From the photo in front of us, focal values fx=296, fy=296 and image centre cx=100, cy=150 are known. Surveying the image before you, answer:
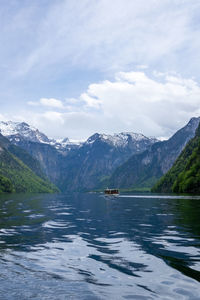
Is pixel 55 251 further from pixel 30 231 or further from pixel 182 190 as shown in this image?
pixel 182 190

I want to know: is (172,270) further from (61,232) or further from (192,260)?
(61,232)

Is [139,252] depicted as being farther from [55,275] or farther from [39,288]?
[39,288]

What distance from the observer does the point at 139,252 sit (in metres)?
24.9

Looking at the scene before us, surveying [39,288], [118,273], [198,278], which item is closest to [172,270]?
[198,278]

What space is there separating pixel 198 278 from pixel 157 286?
2.74 metres

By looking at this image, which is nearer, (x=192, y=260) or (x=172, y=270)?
(x=172, y=270)

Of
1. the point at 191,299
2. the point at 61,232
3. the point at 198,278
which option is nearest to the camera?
the point at 191,299

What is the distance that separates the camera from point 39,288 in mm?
15945

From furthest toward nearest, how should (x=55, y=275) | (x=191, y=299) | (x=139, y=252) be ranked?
→ (x=139, y=252)
(x=55, y=275)
(x=191, y=299)

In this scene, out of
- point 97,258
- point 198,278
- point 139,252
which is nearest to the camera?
point 198,278

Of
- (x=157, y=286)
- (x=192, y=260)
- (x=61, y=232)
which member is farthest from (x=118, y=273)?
(x=61, y=232)

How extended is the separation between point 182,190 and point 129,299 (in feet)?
615

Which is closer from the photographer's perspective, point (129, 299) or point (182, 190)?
point (129, 299)

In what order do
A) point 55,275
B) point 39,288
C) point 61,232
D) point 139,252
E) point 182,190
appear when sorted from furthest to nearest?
point 182,190 → point 61,232 → point 139,252 → point 55,275 → point 39,288
